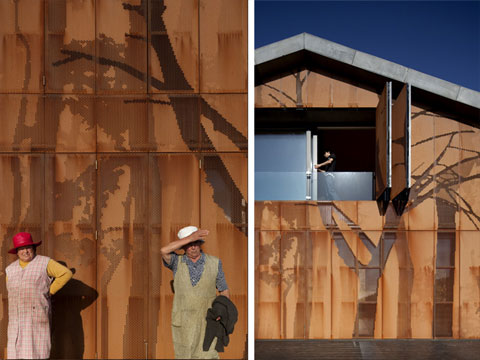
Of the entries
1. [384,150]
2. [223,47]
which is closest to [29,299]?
[223,47]

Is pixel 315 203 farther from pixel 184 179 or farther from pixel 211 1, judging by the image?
pixel 211 1

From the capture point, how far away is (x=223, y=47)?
7375mm

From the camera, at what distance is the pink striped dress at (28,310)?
6.12 m

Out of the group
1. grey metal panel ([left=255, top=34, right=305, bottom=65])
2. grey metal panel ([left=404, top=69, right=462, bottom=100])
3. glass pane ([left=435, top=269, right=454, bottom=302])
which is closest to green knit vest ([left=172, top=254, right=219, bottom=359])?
grey metal panel ([left=255, top=34, right=305, bottom=65])

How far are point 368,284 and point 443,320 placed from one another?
6.12 ft

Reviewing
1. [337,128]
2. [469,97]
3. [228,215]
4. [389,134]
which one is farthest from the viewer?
[337,128]

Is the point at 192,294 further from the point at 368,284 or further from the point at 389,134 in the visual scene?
the point at 368,284

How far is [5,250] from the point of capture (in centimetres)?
732

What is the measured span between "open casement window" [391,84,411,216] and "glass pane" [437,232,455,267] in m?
1.44

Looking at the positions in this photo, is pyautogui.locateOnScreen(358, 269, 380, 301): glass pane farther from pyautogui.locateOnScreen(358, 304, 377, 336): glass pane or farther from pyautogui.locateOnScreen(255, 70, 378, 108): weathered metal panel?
pyautogui.locateOnScreen(255, 70, 378, 108): weathered metal panel

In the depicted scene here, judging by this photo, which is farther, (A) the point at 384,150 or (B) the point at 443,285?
(B) the point at 443,285

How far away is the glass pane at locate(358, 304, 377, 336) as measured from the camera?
1132cm

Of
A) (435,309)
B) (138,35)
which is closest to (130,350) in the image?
(138,35)

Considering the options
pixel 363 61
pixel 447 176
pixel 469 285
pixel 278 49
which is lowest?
pixel 469 285
